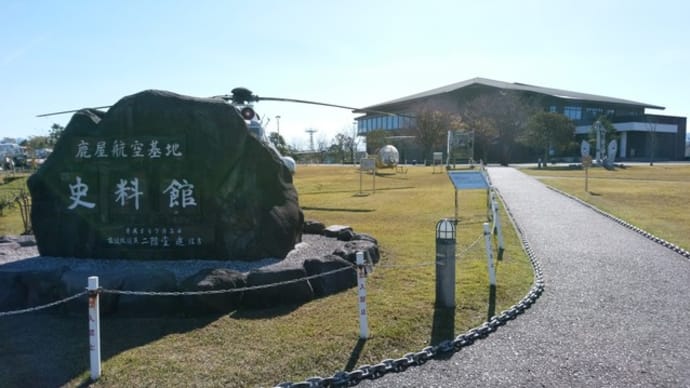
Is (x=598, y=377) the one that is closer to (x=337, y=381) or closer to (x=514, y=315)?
(x=514, y=315)

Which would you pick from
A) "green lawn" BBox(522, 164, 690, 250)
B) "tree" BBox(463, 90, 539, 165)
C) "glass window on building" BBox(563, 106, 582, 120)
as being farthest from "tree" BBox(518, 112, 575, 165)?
"green lawn" BBox(522, 164, 690, 250)

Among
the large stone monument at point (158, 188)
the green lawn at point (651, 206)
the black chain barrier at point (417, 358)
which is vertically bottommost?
the green lawn at point (651, 206)

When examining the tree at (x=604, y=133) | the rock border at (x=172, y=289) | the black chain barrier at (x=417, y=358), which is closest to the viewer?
the black chain barrier at (x=417, y=358)

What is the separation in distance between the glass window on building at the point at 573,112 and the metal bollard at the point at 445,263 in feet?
235

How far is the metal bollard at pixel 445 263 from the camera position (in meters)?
5.79

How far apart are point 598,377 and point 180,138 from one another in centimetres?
623

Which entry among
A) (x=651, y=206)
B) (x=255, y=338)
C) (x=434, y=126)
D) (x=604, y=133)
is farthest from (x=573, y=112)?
(x=255, y=338)

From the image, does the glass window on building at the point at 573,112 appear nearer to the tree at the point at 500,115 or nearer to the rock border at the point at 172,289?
the tree at the point at 500,115

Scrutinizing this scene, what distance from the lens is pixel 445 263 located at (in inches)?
228

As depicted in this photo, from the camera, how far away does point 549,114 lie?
50344 millimetres

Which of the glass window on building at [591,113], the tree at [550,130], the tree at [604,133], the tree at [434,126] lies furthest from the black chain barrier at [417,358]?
the glass window on building at [591,113]

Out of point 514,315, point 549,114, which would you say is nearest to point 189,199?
point 514,315

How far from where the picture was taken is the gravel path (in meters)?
4.14

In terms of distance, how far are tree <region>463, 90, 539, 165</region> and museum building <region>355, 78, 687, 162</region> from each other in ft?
15.0
